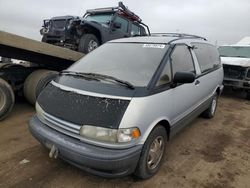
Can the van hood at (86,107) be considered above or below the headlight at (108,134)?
above

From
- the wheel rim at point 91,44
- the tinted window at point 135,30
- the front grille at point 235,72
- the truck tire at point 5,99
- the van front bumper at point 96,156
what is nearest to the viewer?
the van front bumper at point 96,156

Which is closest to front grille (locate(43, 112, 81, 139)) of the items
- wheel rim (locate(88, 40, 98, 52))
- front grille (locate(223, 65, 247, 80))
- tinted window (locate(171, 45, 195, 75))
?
tinted window (locate(171, 45, 195, 75))

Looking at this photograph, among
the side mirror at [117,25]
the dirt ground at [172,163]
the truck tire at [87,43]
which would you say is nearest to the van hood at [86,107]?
the dirt ground at [172,163]

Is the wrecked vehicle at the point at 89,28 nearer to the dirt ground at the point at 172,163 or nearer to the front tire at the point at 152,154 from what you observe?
the dirt ground at the point at 172,163

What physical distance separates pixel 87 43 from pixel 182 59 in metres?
4.19

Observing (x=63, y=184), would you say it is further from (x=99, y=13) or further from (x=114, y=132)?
(x=99, y=13)

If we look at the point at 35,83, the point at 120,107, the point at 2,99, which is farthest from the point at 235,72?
the point at 2,99

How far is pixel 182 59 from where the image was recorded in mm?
3582

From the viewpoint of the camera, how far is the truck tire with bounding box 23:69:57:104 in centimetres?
522

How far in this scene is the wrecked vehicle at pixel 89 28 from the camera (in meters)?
6.89

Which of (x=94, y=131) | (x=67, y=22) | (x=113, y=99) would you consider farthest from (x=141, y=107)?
(x=67, y=22)

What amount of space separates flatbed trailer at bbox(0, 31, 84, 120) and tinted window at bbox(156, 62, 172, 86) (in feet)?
9.51

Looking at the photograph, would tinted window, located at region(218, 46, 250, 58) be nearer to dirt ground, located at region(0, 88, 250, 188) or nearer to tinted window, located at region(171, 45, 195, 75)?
dirt ground, located at region(0, 88, 250, 188)

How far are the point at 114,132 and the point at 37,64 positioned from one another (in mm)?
4685
